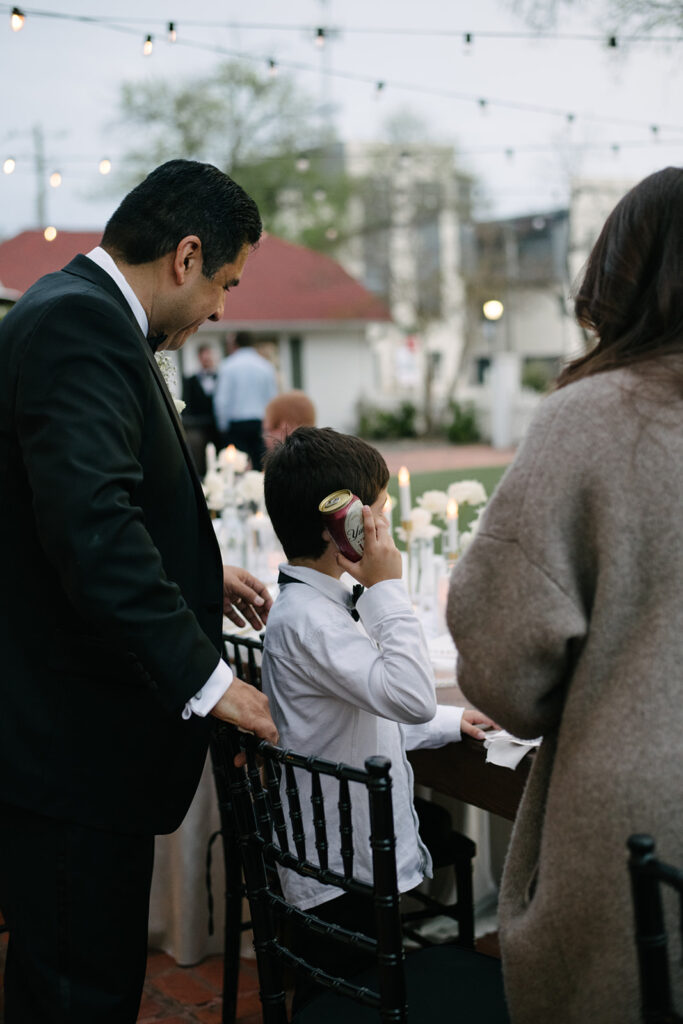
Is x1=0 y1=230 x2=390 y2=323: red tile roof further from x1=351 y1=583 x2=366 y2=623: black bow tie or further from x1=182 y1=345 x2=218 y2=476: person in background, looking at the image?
x1=351 y1=583 x2=366 y2=623: black bow tie

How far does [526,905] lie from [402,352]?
3139 cm

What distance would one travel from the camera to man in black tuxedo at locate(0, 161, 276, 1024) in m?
1.65

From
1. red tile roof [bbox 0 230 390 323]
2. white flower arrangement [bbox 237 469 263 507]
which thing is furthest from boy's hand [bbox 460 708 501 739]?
red tile roof [bbox 0 230 390 323]

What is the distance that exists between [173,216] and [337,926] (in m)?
1.32

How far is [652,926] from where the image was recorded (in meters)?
1.16

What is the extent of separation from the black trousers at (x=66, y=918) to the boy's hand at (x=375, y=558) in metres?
0.67

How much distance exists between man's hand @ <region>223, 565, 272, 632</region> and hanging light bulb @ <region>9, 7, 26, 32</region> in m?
4.12

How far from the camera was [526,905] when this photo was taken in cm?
138

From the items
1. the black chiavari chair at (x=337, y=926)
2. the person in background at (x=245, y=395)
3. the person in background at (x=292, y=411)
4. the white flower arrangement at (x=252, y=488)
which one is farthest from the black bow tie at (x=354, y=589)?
the person in background at (x=245, y=395)

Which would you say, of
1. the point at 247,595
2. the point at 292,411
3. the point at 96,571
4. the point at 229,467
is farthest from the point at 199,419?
the point at 96,571

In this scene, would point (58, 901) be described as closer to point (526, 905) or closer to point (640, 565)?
point (526, 905)

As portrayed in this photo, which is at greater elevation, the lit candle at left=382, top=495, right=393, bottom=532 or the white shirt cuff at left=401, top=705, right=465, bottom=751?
the lit candle at left=382, top=495, right=393, bottom=532

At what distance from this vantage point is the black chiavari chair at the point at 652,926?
1.11 meters

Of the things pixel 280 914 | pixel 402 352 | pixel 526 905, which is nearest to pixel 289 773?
pixel 280 914
